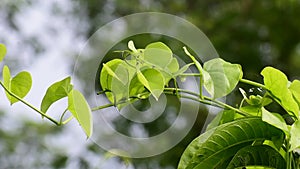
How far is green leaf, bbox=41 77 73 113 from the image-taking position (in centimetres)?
21

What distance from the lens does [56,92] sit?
22 cm

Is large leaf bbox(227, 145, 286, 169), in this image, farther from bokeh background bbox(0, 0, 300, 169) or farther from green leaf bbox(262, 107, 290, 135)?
bokeh background bbox(0, 0, 300, 169)

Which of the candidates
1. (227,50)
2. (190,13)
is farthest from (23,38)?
(227,50)

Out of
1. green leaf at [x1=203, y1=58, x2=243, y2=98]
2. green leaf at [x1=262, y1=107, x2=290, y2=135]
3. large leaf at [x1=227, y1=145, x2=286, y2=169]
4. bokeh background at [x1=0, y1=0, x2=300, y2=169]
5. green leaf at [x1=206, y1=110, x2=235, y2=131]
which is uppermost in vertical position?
green leaf at [x1=203, y1=58, x2=243, y2=98]

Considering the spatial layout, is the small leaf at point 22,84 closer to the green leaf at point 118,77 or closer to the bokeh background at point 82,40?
the green leaf at point 118,77

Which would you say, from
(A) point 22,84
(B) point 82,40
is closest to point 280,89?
(A) point 22,84

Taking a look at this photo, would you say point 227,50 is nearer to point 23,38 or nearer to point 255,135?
point 23,38

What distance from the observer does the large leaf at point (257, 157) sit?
0.69ft

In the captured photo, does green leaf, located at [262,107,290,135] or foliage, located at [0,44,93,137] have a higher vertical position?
foliage, located at [0,44,93,137]

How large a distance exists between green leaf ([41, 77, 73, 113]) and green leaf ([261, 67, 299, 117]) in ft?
0.27

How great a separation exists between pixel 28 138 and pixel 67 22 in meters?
0.56

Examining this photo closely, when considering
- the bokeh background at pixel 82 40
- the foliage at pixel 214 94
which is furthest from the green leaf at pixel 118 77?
the bokeh background at pixel 82 40

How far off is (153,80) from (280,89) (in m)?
0.05

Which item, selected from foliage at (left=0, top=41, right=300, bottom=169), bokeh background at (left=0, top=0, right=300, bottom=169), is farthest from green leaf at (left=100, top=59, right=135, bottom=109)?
bokeh background at (left=0, top=0, right=300, bottom=169)
